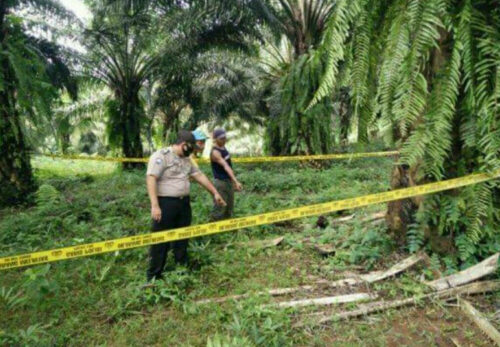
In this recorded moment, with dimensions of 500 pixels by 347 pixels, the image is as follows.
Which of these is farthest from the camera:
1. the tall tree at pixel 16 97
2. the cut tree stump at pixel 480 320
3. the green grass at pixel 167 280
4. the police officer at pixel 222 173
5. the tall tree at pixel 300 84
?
the tall tree at pixel 300 84

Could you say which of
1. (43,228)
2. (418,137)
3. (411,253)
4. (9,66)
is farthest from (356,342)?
(9,66)

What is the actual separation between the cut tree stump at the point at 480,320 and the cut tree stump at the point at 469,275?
0.19 m

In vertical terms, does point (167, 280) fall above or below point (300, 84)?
below

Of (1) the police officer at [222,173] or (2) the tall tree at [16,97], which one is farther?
(2) the tall tree at [16,97]

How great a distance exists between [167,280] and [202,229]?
68cm

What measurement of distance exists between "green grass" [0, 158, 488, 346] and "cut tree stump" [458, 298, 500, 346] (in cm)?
36

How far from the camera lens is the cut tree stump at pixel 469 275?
3338 millimetres

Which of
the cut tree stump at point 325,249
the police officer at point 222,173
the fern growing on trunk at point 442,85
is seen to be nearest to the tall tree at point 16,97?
the police officer at point 222,173

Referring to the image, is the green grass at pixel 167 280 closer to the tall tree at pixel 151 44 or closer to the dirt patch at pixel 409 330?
the dirt patch at pixel 409 330

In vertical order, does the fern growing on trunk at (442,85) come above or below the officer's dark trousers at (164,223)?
above

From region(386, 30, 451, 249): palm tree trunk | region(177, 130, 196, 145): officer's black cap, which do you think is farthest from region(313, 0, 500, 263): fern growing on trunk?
region(177, 130, 196, 145): officer's black cap

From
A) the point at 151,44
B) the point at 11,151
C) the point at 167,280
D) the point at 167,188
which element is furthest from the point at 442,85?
the point at 151,44

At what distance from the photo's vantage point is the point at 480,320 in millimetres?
2951

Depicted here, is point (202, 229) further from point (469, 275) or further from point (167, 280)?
point (469, 275)
